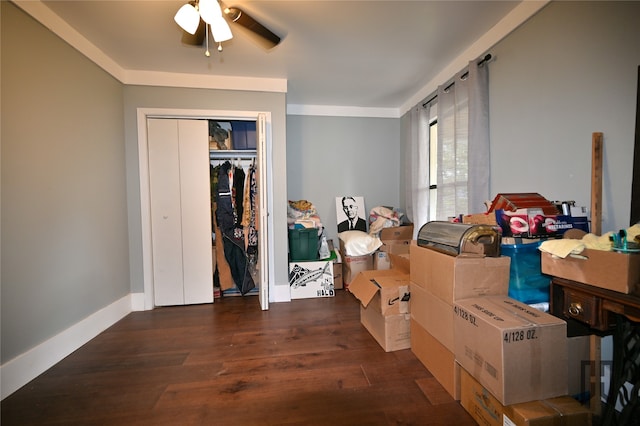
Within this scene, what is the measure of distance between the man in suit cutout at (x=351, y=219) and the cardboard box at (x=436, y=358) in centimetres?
179

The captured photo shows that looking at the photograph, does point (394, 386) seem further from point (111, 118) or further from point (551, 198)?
point (111, 118)

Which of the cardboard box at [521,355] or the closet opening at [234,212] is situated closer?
the cardboard box at [521,355]

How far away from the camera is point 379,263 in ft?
9.34

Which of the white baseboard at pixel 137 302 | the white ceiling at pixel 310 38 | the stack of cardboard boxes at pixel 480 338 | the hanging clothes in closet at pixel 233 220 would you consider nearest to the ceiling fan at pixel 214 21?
the white ceiling at pixel 310 38

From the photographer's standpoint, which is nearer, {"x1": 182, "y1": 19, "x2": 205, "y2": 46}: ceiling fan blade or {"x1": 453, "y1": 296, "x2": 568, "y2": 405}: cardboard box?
{"x1": 453, "y1": 296, "x2": 568, "y2": 405}: cardboard box

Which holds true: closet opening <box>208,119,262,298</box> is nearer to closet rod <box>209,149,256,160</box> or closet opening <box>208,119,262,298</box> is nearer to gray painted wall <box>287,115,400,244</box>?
closet rod <box>209,149,256,160</box>

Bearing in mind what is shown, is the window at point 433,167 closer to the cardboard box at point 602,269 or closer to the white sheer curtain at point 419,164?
the white sheer curtain at point 419,164

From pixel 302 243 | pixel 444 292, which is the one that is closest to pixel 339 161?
pixel 302 243

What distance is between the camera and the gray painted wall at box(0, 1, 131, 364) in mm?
1375

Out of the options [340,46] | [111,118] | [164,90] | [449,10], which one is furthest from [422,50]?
[111,118]

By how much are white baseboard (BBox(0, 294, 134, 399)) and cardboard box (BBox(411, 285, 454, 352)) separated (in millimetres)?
2439

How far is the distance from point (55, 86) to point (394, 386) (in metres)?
2.98

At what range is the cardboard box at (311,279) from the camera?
2689 mm

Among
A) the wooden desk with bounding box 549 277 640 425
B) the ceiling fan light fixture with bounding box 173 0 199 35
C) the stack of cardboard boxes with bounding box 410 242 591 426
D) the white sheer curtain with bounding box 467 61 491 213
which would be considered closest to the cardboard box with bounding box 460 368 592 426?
the stack of cardboard boxes with bounding box 410 242 591 426
